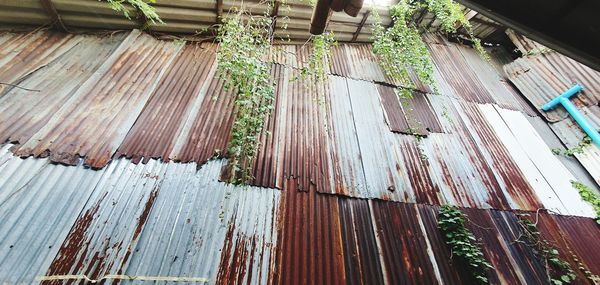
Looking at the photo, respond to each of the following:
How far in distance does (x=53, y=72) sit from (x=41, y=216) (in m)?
2.82

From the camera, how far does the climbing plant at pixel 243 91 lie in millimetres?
4449

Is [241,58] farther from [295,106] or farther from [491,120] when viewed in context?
[491,120]

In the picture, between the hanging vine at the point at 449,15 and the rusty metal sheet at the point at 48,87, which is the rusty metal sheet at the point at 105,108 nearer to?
the rusty metal sheet at the point at 48,87

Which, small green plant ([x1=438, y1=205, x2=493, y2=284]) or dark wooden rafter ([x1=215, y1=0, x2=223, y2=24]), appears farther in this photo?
dark wooden rafter ([x1=215, y1=0, x2=223, y2=24])

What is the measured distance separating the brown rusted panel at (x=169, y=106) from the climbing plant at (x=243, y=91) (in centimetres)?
53

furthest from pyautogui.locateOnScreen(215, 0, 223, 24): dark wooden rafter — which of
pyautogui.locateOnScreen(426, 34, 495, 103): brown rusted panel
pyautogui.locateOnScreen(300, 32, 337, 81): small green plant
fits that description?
pyautogui.locateOnScreen(426, 34, 495, 103): brown rusted panel

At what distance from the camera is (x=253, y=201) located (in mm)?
4039

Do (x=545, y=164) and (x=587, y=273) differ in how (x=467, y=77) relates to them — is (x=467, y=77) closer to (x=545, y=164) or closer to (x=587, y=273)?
(x=545, y=164)

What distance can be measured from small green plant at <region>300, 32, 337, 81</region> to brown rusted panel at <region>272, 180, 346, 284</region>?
10.4ft

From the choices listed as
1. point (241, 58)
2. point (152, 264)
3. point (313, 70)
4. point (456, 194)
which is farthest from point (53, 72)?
point (456, 194)

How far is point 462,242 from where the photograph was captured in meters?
4.46

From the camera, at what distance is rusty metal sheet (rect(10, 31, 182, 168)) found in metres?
3.72

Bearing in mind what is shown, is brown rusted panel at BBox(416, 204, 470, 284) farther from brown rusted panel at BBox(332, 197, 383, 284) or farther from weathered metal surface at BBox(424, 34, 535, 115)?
weathered metal surface at BBox(424, 34, 535, 115)

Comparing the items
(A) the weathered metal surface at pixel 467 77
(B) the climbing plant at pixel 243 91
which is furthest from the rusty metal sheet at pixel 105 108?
(A) the weathered metal surface at pixel 467 77
